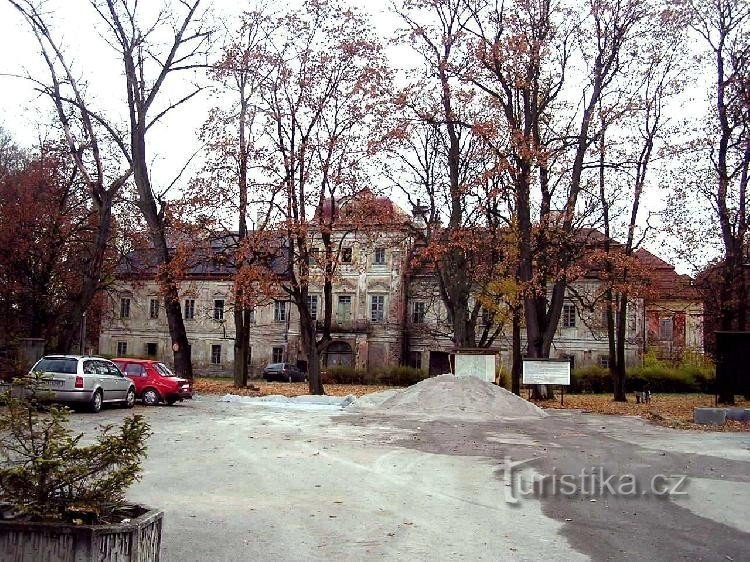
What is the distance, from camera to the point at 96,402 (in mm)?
23078

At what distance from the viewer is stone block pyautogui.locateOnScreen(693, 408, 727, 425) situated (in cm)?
2370

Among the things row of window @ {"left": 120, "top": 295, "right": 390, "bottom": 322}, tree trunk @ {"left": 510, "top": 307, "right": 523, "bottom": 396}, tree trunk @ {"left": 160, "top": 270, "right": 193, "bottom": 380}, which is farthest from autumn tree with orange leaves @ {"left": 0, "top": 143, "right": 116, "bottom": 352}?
row of window @ {"left": 120, "top": 295, "right": 390, "bottom": 322}

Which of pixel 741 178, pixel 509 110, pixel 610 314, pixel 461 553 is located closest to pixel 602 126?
pixel 509 110

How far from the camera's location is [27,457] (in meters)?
5.27

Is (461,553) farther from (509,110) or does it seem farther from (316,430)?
(509,110)

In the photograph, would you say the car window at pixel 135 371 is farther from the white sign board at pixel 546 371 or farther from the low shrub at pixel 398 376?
the low shrub at pixel 398 376

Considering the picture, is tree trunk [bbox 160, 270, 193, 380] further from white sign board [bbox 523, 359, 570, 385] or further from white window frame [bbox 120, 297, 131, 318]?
white window frame [bbox 120, 297, 131, 318]

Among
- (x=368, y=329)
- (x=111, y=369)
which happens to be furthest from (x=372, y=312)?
(x=111, y=369)

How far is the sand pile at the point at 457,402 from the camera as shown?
25875 mm

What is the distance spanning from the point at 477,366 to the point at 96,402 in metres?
15.0

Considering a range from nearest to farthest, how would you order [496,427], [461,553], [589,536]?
[461,553], [589,536], [496,427]

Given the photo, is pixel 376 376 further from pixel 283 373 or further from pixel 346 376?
pixel 283 373

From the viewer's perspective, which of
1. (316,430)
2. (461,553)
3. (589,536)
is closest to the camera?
(461,553)

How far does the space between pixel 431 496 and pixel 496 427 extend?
1173 cm
